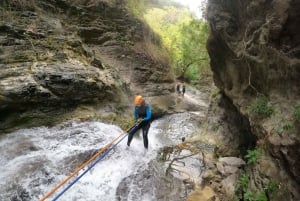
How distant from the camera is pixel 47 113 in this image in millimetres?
11211

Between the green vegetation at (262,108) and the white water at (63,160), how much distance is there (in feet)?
10.5

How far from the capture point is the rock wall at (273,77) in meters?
5.70

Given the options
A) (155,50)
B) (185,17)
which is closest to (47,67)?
(155,50)

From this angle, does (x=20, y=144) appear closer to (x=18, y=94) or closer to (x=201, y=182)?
(x=18, y=94)

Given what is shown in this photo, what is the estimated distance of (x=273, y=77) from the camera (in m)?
6.90

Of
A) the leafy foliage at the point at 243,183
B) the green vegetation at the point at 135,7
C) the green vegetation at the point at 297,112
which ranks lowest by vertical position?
the leafy foliage at the point at 243,183

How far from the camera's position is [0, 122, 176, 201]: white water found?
22.8 feet

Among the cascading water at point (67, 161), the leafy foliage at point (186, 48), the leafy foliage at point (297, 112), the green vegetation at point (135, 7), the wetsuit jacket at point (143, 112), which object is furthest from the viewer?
the leafy foliage at point (186, 48)

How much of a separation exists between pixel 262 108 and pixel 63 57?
818cm

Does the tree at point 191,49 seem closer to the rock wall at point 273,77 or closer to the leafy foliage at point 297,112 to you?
the rock wall at point 273,77

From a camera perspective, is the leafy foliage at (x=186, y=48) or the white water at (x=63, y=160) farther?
the leafy foliage at (x=186, y=48)

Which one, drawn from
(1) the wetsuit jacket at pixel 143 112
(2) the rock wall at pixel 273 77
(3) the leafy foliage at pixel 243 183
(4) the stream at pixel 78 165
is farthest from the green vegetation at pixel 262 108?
(1) the wetsuit jacket at pixel 143 112

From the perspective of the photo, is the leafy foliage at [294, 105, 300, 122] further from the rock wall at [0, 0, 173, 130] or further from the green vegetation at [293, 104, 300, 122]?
the rock wall at [0, 0, 173, 130]

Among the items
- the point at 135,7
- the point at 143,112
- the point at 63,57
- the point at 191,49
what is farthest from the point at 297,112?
the point at 191,49
